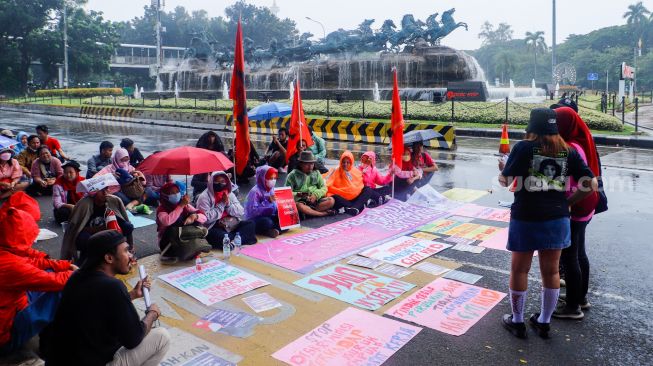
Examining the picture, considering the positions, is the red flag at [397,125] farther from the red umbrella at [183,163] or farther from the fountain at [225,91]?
the fountain at [225,91]

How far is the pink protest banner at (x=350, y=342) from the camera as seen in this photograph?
3928mm

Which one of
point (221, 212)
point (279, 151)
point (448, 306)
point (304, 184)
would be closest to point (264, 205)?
point (221, 212)

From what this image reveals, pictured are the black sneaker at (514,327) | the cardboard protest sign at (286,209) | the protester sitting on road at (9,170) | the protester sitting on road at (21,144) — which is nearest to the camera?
the black sneaker at (514,327)

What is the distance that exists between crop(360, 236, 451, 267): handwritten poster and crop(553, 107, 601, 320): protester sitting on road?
177 cm

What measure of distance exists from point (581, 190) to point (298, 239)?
3790mm

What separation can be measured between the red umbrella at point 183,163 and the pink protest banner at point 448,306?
2922mm

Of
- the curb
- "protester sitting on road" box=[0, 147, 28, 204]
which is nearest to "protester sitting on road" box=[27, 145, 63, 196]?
"protester sitting on road" box=[0, 147, 28, 204]

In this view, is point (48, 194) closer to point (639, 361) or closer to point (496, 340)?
point (496, 340)

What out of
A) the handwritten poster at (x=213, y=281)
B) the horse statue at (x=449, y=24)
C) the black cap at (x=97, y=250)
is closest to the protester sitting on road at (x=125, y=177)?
the handwritten poster at (x=213, y=281)

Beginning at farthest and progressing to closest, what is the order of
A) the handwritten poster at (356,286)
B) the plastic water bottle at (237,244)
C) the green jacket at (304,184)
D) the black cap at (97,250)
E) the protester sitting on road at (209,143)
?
the protester sitting on road at (209,143), the green jacket at (304,184), the plastic water bottle at (237,244), the handwritten poster at (356,286), the black cap at (97,250)

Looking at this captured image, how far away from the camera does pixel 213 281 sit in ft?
17.9

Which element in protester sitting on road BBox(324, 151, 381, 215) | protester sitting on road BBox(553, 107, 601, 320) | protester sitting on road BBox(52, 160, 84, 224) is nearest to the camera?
protester sitting on road BBox(553, 107, 601, 320)

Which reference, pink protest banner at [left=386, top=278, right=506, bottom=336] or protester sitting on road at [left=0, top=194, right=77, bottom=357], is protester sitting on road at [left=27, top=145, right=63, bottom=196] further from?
pink protest banner at [left=386, top=278, right=506, bottom=336]

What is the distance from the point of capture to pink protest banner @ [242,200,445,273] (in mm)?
6199
